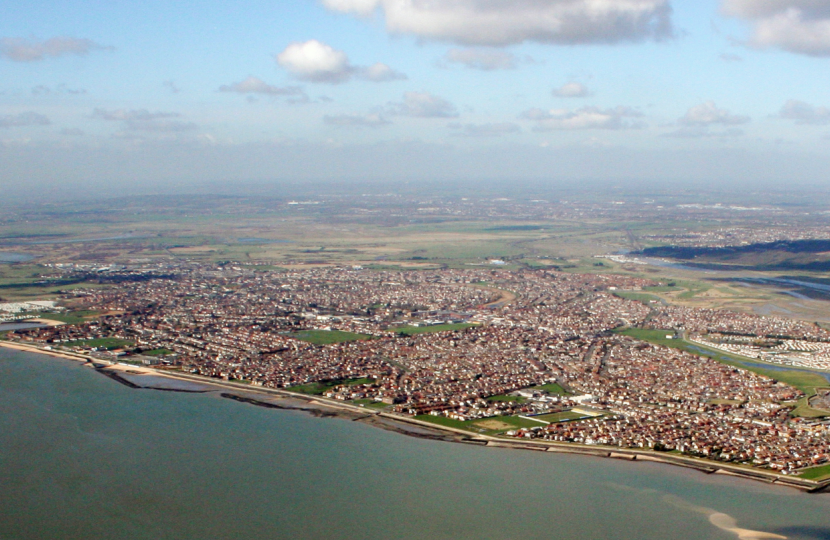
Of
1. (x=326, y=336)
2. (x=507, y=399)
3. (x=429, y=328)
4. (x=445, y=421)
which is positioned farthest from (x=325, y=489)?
(x=429, y=328)

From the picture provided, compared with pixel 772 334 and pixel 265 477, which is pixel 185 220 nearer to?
pixel 772 334

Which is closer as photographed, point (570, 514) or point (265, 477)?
point (570, 514)

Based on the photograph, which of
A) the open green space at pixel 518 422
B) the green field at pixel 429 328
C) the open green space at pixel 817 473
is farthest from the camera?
the green field at pixel 429 328

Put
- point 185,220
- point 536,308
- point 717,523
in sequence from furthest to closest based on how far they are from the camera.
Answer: point 185,220 < point 536,308 < point 717,523

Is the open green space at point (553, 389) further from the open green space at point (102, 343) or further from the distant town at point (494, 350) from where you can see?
the open green space at point (102, 343)

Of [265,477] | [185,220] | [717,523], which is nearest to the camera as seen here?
[717,523]

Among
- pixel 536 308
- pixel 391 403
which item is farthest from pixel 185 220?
pixel 391 403

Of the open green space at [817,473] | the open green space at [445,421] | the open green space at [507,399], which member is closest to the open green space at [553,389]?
the open green space at [507,399]

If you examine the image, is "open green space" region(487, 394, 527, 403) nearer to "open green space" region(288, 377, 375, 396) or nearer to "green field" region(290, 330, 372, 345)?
"open green space" region(288, 377, 375, 396)
